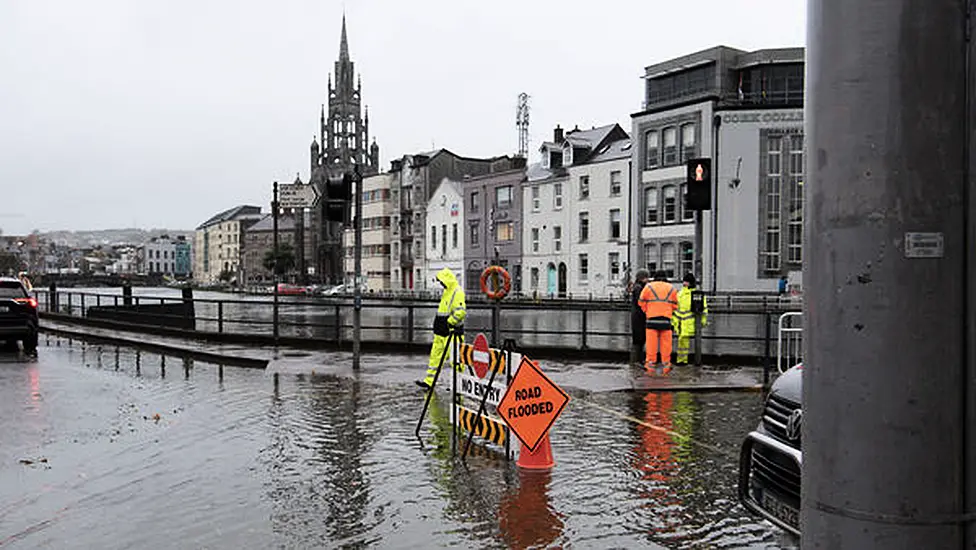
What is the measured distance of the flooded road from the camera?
5684 millimetres

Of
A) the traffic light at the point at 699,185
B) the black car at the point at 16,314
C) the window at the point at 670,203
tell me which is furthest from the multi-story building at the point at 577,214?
the traffic light at the point at 699,185

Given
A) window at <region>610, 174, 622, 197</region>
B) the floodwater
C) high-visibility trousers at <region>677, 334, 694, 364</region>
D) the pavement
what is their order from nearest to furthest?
the pavement
high-visibility trousers at <region>677, 334, 694, 364</region>
the floodwater
window at <region>610, 174, 622, 197</region>

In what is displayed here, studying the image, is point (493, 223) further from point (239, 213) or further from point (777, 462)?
point (239, 213)

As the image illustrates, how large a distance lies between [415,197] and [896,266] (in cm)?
8432

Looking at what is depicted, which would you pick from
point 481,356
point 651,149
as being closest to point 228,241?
point 651,149

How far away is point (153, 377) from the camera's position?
14703 mm

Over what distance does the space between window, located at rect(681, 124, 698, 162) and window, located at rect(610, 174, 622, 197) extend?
670cm

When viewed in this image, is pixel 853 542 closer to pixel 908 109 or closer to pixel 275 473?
pixel 908 109

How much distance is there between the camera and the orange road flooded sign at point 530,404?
739 cm

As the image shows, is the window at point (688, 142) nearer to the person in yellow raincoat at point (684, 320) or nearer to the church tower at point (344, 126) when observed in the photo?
the person in yellow raincoat at point (684, 320)

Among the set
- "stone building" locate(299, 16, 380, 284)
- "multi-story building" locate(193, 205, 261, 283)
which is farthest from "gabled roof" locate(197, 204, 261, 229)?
"stone building" locate(299, 16, 380, 284)

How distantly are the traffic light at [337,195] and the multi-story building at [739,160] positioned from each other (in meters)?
35.0

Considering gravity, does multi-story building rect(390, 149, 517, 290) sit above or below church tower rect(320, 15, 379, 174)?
below

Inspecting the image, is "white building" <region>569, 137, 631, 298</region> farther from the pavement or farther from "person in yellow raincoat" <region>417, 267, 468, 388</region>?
"person in yellow raincoat" <region>417, 267, 468, 388</region>
